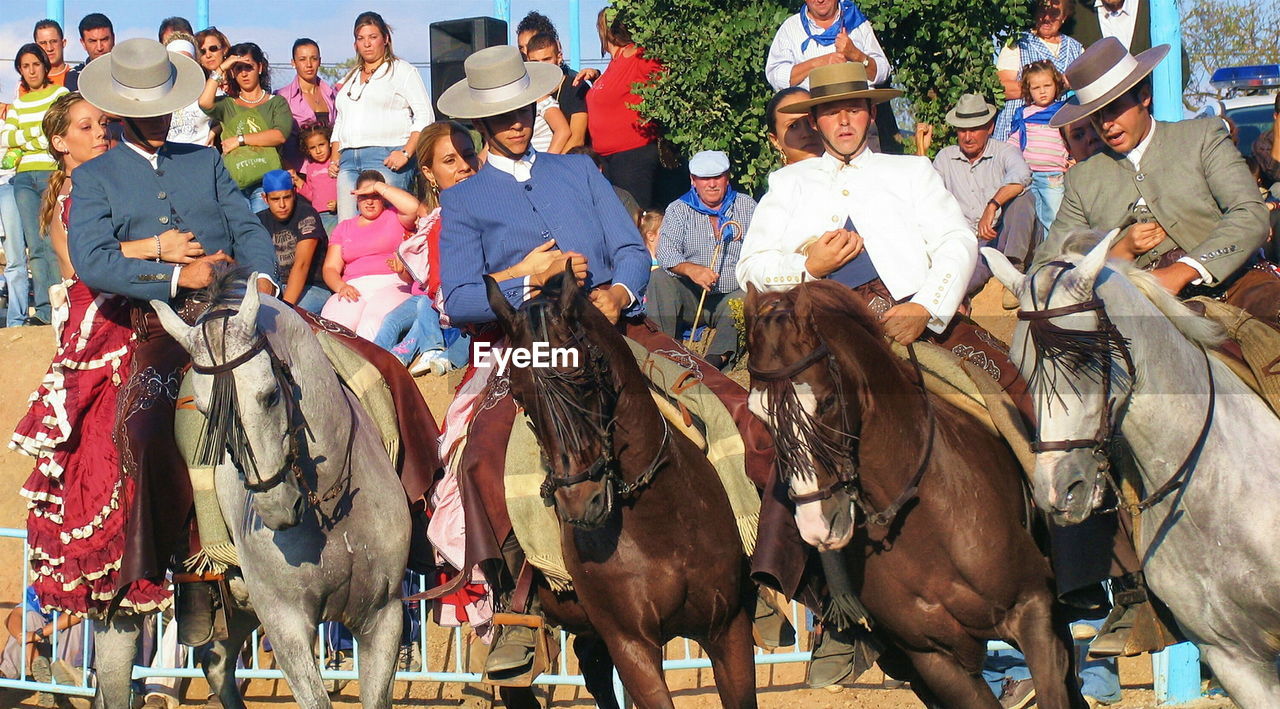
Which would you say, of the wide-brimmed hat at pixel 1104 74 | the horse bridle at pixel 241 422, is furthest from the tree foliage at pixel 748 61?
the horse bridle at pixel 241 422

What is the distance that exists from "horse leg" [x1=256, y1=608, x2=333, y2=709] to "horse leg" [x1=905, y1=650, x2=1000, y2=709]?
107 inches

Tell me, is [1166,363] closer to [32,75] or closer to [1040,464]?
[1040,464]

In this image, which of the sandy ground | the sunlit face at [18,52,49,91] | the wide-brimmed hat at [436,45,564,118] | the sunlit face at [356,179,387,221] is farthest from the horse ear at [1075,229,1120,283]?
the sunlit face at [18,52,49,91]

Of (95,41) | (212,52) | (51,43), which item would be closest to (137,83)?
(212,52)

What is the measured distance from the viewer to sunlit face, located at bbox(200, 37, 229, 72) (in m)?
14.1

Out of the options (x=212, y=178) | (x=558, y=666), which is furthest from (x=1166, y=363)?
(x=558, y=666)

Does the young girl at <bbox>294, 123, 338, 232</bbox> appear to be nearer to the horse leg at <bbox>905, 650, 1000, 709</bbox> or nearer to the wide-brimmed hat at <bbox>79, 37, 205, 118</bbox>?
the wide-brimmed hat at <bbox>79, 37, 205, 118</bbox>

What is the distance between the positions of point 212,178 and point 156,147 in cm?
33

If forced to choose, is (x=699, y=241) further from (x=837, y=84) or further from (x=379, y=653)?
(x=379, y=653)

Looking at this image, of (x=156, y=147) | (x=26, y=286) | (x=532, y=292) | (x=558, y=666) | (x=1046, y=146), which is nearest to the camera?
(x=532, y=292)

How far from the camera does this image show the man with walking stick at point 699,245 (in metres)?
10.7

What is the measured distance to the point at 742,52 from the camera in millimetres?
11883

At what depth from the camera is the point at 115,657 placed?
8.12m

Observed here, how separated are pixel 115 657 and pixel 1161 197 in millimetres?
5890
